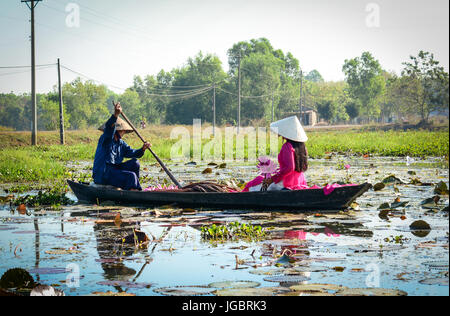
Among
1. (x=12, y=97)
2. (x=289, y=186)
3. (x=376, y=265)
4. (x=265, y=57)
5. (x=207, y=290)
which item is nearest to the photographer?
(x=207, y=290)

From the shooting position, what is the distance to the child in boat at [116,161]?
8.62m

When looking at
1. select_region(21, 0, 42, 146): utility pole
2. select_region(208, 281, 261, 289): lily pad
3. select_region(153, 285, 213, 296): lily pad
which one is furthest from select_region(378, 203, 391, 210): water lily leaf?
select_region(21, 0, 42, 146): utility pole

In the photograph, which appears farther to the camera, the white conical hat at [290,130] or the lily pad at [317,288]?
the white conical hat at [290,130]

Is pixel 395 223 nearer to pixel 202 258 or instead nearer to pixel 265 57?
pixel 202 258

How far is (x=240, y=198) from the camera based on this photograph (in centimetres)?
786

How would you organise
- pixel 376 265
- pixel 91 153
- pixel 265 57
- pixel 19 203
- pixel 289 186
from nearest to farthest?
pixel 376 265
pixel 289 186
pixel 19 203
pixel 91 153
pixel 265 57

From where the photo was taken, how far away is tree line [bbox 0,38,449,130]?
5278 centimetres

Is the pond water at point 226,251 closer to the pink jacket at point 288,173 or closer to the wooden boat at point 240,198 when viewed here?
the wooden boat at point 240,198

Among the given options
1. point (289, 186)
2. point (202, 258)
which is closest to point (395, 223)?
point (289, 186)

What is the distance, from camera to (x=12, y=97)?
80938mm

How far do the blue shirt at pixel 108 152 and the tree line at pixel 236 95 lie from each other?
112ft

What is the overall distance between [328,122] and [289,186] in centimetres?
5557

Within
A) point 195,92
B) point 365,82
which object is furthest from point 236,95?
point 365,82

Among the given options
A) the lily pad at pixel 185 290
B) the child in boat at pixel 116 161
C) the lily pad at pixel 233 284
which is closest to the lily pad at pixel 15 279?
the lily pad at pixel 185 290
